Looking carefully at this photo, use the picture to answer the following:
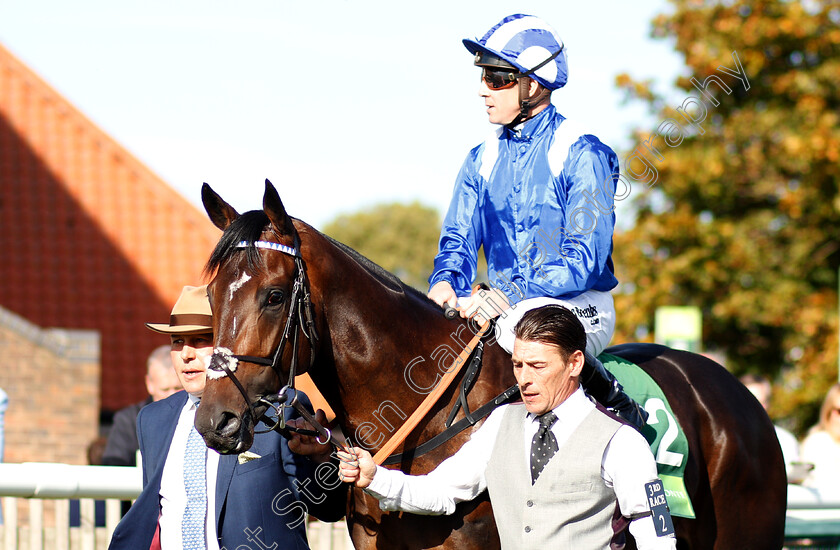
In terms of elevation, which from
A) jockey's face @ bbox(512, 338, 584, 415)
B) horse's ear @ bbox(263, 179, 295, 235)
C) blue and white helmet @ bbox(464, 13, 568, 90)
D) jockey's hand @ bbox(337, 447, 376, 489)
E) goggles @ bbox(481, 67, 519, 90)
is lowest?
jockey's hand @ bbox(337, 447, 376, 489)

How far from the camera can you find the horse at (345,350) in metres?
2.94

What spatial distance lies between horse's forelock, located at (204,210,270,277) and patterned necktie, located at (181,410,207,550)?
2.48 feet

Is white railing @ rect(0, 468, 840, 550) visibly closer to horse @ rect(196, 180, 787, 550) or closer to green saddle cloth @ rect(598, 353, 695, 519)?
horse @ rect(196, 180, 787, 550)

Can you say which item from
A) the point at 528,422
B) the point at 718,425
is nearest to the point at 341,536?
the point at 718,425

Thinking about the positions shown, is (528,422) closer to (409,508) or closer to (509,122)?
(409,508)


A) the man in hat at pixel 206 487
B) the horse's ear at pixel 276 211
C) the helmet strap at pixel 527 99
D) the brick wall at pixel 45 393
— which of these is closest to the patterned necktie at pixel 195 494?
the man in hat at pixel 206 487

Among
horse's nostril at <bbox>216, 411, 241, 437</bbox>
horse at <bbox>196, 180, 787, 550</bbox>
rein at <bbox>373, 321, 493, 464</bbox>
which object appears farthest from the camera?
rein at <bbox>373, 321, 493, 464</bbox>

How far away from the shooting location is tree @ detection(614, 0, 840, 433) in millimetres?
12547

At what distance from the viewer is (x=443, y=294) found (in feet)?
12.0

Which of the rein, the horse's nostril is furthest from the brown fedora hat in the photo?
the rein

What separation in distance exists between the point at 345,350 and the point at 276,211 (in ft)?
1.77

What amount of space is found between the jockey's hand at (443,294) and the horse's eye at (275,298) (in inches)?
30.8

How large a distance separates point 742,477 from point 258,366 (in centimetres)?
238

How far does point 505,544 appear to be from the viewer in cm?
283
